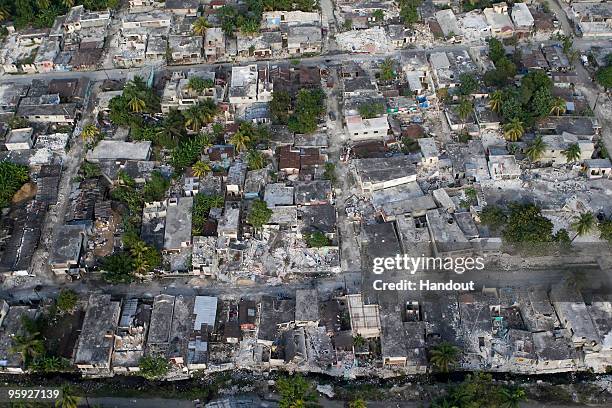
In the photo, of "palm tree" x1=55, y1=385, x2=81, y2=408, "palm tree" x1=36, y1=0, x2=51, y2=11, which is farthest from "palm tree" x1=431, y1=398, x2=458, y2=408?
"palm tree" x1=36, y1=0, x2=51, y2=11

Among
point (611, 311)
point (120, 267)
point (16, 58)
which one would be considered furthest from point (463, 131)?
point (16, 58)

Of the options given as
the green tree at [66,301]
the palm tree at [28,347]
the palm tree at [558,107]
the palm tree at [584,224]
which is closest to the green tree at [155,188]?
the green tree at [66,301]

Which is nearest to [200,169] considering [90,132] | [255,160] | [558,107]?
[255,160]

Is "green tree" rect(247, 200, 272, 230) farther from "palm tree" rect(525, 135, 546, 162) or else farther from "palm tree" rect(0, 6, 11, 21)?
"palm tree" rect(0, 6, 11, 21)

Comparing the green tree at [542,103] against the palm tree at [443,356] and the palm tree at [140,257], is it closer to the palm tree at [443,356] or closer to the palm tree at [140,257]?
the palm tree at [443,356]

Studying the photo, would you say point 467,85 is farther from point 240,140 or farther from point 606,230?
point 240,140

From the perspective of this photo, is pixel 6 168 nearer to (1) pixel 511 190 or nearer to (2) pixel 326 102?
(2) pixel 326 102
